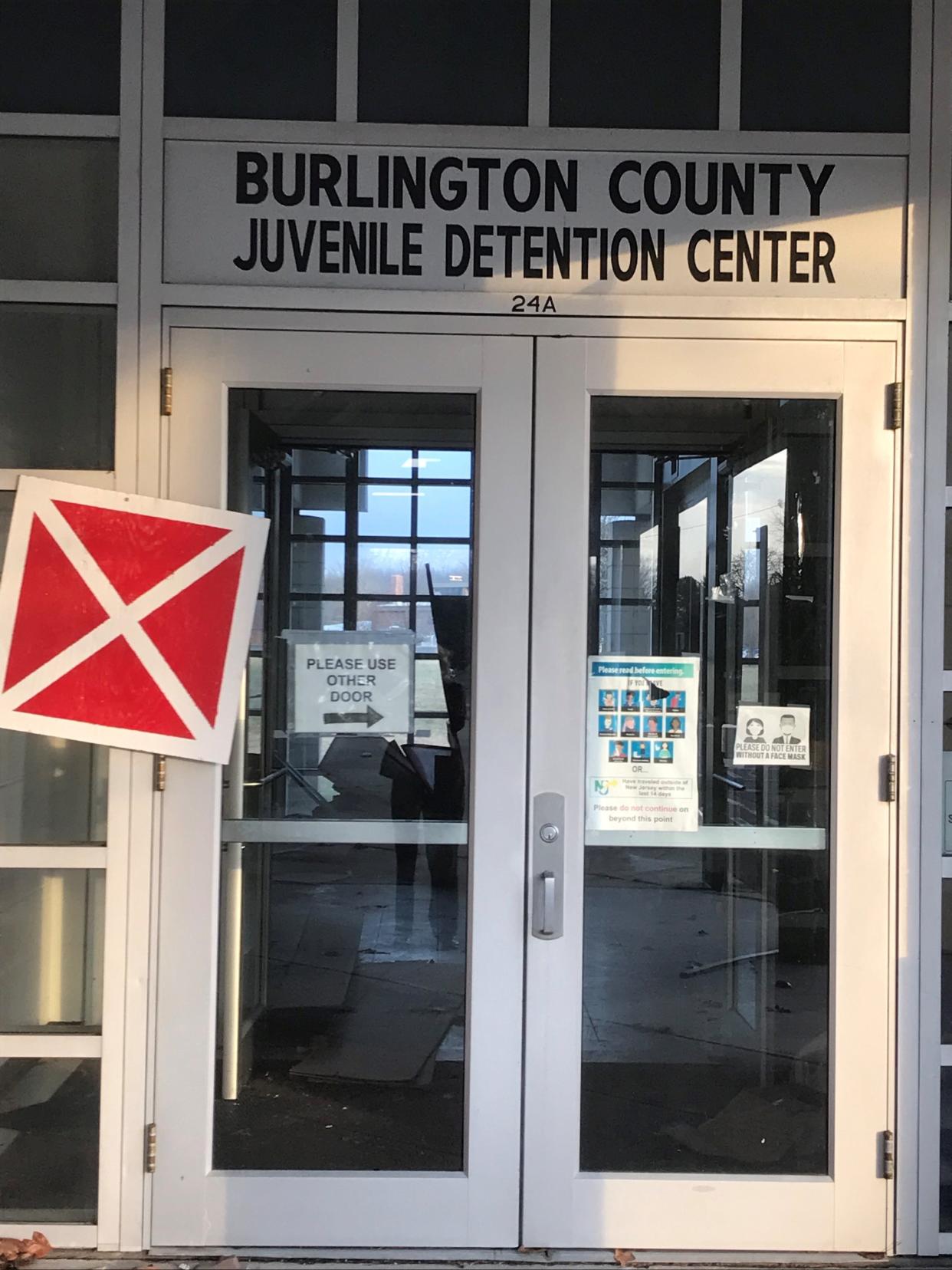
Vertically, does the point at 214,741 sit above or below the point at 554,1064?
above

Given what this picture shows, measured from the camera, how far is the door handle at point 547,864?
3.12 m

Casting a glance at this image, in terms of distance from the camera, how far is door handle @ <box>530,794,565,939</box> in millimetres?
3119

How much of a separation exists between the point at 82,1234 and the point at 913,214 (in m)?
3.70

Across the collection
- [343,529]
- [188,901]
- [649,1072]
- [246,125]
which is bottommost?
[649,1072]

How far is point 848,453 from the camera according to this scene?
3.18m

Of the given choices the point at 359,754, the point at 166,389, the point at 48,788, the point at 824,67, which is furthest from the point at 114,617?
the point at 824,67

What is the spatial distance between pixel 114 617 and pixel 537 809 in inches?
51.7

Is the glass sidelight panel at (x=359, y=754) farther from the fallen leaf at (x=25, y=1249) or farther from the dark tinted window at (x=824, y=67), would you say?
the dark tinted window at (x=824, y=67)

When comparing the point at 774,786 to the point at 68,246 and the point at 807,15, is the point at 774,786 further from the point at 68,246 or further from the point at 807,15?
the point at 68,246

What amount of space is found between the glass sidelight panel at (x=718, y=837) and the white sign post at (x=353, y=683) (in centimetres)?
56

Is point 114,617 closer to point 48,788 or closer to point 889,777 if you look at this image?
point 48,788

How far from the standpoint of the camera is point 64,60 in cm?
318

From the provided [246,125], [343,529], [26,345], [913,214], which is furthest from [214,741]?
[913,214]

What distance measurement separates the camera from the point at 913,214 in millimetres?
3188
